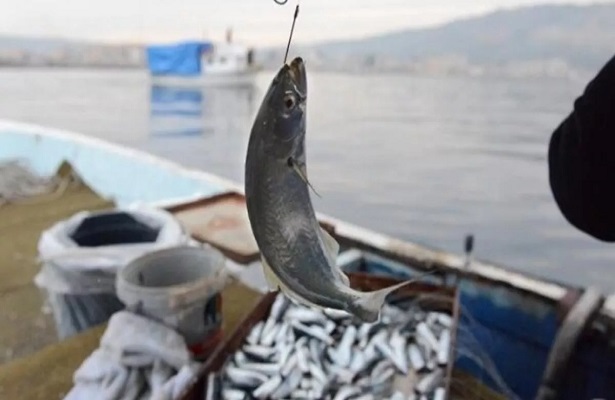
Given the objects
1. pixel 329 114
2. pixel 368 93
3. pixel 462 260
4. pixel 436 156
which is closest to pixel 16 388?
pixel 462 260

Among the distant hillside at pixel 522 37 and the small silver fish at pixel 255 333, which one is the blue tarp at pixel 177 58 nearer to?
the distant hillside at pixel 522 37

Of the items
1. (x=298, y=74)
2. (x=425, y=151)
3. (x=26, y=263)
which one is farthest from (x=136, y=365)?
(x=425, y=151)

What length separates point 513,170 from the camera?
5.68m

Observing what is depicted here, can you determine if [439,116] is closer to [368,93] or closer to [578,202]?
[368,93]

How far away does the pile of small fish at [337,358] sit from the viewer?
1.52 metres

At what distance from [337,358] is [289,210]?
1174 mm

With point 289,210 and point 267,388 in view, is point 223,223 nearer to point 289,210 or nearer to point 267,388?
point 267,388

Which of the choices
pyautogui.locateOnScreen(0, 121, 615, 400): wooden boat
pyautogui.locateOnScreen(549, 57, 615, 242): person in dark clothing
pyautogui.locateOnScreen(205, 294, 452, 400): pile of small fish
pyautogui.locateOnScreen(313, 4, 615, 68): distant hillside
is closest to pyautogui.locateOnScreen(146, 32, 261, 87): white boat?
pyautogui.locateOnScreen(313, 4, 615, 68): distant hillside

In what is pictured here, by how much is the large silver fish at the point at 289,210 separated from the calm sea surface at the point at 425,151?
0.82 m

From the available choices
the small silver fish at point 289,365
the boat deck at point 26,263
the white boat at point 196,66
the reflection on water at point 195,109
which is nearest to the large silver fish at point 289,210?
the small silver fish at point 289,365

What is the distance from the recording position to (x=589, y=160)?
0.84 meters

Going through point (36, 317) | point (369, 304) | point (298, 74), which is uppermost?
point (298, 74)

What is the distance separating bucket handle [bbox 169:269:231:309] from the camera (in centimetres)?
169

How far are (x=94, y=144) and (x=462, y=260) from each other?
316cm
